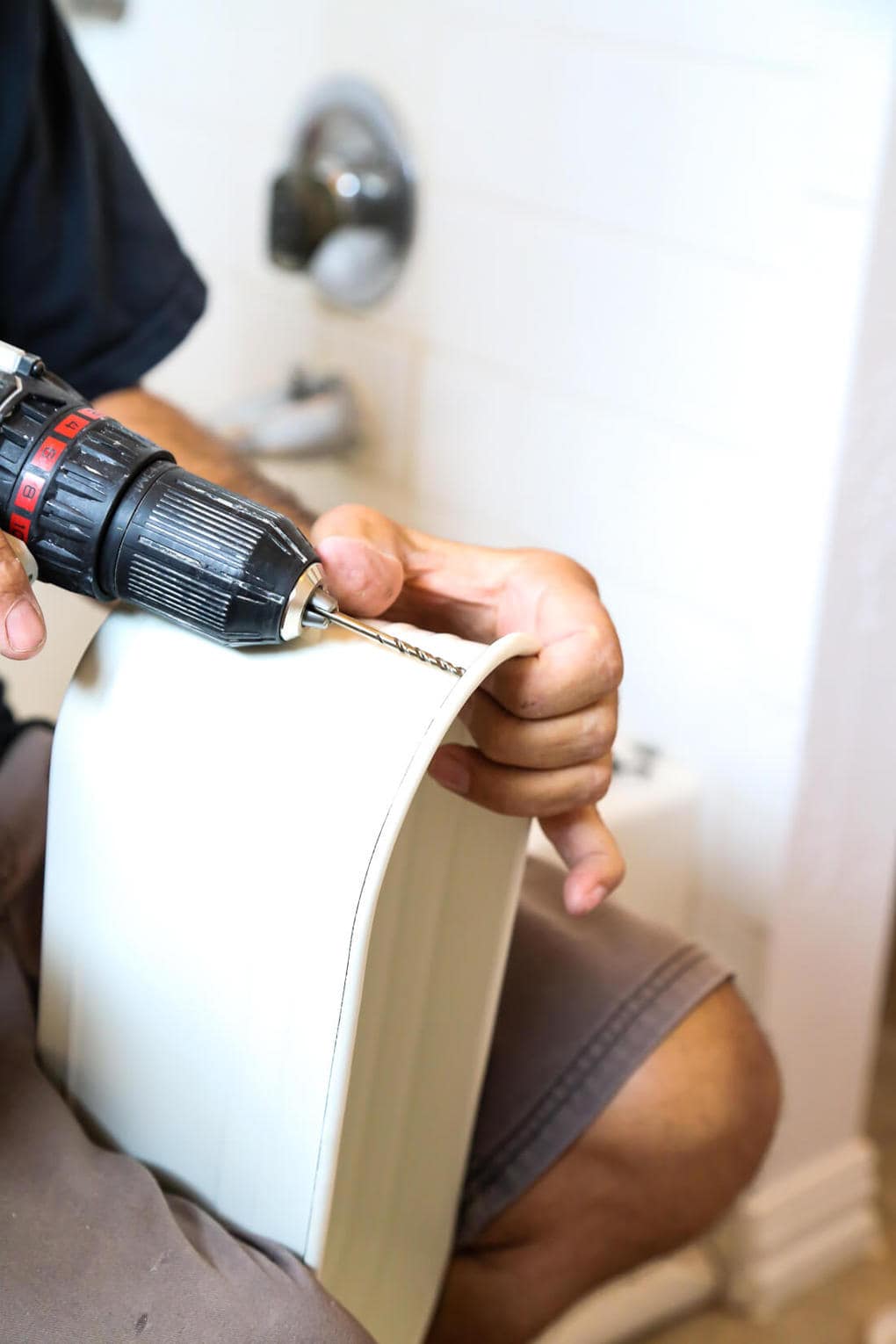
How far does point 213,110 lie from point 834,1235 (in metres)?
1.20

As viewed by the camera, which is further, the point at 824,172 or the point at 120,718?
the point at 824,172

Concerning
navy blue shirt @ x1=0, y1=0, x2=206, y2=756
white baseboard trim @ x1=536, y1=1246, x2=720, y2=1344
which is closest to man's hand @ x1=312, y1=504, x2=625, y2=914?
navy blue shirt @ x1=0, y1=0, x2=206, y2=756

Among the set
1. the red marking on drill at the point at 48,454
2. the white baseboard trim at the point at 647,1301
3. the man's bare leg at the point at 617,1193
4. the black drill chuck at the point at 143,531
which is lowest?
the white baseboard trim at the point at 647,1301

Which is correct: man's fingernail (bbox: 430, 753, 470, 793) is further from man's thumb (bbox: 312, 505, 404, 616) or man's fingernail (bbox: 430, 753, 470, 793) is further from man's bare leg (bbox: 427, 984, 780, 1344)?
man's bare leg (bbox: 427, 984, 780, 1344)

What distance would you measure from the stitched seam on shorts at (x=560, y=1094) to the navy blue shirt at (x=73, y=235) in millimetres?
478

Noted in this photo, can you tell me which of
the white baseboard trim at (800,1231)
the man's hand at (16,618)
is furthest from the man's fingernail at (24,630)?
the white baseboard trim at (800,1231)

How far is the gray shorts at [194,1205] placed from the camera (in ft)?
1.66

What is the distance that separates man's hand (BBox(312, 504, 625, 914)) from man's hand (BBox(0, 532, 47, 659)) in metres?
0.12

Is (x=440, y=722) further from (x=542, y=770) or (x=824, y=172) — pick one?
(x=824, y=172)

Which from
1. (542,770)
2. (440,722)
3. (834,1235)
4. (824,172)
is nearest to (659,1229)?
(542,770)

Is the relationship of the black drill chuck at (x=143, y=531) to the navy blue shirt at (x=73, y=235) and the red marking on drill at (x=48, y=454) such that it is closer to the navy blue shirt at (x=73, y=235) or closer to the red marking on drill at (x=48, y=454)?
the red marking on drill at (x=48, y=454)

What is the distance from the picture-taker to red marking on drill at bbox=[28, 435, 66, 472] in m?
0.52

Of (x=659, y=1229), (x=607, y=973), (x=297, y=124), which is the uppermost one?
(x=297, y=124)

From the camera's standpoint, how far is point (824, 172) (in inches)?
37.8
